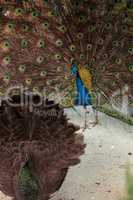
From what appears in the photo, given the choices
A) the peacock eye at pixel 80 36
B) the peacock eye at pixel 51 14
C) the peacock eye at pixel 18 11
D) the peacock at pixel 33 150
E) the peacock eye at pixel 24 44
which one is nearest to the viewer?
the peacock at pixel 33 150

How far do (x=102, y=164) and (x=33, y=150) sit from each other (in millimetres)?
1165

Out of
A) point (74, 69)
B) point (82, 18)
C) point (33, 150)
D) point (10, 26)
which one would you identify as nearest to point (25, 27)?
point (10, 26)

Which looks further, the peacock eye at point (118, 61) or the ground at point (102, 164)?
the peacock eye at point (118, 61)

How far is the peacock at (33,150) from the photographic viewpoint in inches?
81.5

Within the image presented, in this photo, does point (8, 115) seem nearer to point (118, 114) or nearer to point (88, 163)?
point (88, 163)

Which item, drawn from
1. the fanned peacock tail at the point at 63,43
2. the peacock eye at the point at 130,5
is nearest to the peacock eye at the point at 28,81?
the fanned peacock tail at the point at 63,43

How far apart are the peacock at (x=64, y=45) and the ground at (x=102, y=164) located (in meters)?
0.41

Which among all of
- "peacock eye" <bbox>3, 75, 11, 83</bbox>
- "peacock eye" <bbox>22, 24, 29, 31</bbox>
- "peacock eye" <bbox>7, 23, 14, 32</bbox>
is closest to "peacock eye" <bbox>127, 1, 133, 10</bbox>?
"peacock eye" <bbox>22, 24, 29, 31</bbox>

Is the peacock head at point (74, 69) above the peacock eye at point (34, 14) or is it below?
below

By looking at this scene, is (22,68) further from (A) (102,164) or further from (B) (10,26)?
(A) (102,164)

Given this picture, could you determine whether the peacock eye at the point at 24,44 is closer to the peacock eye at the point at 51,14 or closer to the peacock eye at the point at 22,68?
the peacock eye at the point at 22,68

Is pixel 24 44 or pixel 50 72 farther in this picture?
pixel 50 72

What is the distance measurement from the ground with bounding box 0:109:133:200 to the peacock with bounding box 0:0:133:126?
41 cm

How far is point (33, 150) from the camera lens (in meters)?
2.07
